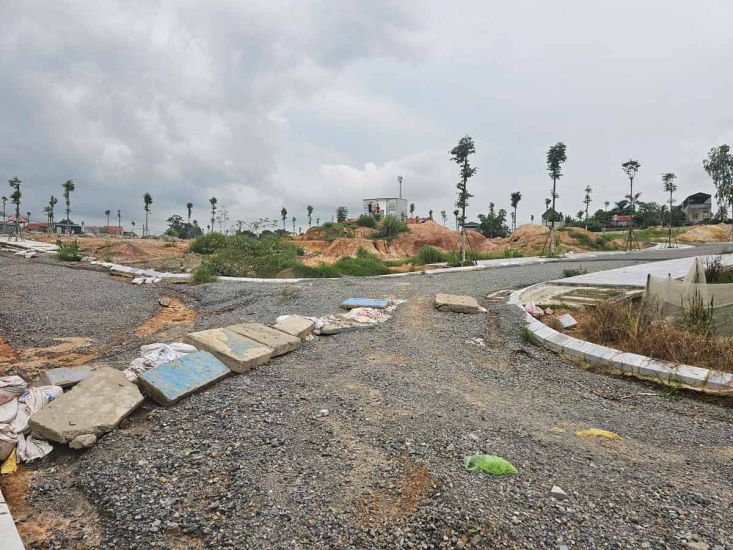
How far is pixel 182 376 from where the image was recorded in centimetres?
390

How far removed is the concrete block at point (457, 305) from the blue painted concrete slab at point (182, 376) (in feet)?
15.6

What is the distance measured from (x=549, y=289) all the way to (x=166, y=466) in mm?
9321

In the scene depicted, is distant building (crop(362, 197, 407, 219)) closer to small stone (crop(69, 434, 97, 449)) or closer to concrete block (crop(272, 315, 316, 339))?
concrete block (crop(272, 315, 316, 339))

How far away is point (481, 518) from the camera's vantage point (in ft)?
7.08

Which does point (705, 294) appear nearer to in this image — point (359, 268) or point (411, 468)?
point (411, 468)

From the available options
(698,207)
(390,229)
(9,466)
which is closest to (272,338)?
(9,466)

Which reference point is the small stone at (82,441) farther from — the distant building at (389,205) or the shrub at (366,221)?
the distant building at (389,205)

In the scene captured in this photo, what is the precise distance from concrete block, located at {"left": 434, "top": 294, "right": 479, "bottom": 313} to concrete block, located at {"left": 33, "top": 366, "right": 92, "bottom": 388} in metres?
5.93

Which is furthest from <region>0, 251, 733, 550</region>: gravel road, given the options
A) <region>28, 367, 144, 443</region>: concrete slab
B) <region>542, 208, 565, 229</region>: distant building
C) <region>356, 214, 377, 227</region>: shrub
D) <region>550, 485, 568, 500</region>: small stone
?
<region>356, 214, 377, 227</region>: shrub

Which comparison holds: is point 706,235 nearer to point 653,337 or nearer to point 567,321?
point 567,321

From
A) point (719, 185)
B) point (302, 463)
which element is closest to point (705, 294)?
point (302, 463)

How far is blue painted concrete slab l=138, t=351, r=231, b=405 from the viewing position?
3.61 meters

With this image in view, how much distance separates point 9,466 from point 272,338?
295 centimetres

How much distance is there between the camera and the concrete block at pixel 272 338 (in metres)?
5.19
